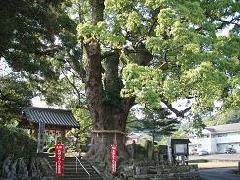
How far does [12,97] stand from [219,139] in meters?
65.1

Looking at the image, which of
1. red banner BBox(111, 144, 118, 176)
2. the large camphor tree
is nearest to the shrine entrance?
the large camphor tree

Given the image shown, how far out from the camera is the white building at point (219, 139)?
252 feet

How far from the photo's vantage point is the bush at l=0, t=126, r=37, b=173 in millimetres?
17328

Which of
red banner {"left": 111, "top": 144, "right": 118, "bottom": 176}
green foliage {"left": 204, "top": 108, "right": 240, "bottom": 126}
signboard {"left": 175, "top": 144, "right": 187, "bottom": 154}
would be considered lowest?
red banner {"left": 111, "top": 144, "right": 118, "bottom": 176}

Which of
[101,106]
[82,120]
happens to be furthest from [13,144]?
[82,120]

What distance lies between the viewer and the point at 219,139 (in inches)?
3194

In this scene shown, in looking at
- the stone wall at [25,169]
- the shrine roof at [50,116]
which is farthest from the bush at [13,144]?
the shrine roof at [50,116]

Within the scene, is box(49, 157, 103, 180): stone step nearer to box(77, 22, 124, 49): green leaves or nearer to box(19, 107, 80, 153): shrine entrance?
box(19, 107, 80, 153): shrine entrance

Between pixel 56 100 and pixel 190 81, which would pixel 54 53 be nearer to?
pixel 56 100

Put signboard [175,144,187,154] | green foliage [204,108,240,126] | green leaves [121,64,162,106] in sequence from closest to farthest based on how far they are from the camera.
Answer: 1. green leaves [121,64,162,106]
2. signboard [175,144,187,154]
3. green foliage [204,108,240,126]

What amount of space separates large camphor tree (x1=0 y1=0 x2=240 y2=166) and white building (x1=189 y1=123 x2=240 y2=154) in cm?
5519

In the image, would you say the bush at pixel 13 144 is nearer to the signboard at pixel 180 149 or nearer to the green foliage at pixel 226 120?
the signboard at pixel 180 149

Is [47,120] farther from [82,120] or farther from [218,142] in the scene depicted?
[218,142]

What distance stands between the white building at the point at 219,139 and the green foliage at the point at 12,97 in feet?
189
